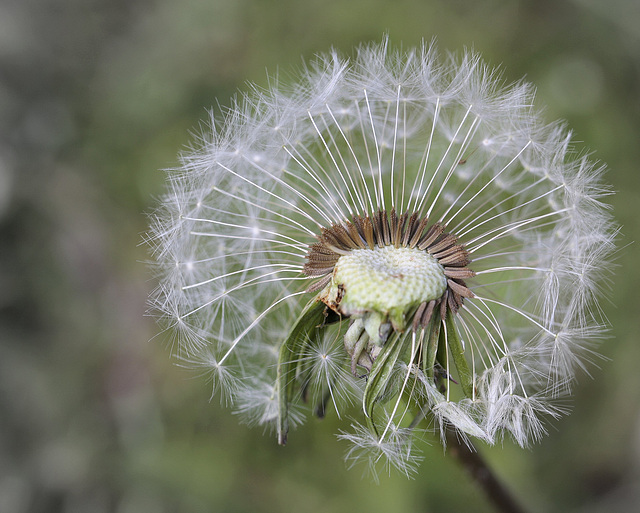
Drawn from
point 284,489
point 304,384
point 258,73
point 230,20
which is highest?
point 230,20

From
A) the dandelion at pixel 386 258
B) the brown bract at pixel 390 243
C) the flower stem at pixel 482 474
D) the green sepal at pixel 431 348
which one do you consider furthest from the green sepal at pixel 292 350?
the flower stem at pixel 482 474

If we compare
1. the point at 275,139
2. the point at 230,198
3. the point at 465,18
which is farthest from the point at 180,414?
the point at 465,18

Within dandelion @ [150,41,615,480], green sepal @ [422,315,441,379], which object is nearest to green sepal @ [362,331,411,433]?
dandelion @ [150,41,615,480]

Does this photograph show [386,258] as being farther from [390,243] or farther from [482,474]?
[482,474]

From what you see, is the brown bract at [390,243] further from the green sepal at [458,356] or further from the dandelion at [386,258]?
the green sepal at [458,356]

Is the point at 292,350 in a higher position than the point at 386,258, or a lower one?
lower

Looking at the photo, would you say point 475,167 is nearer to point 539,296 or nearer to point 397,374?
point 539,296

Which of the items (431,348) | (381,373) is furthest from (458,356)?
(381,373)

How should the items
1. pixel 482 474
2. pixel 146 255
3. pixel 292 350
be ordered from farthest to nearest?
pixel 146 255, pixel 482 474, pixel 292 350
